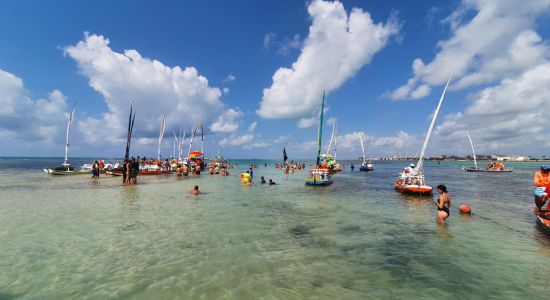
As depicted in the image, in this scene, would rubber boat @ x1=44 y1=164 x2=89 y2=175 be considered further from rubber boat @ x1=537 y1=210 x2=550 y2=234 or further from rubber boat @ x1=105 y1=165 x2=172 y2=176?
rubber boat @ x1=537 y1=210 x2=550 y2=234

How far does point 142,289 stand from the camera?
6.90m

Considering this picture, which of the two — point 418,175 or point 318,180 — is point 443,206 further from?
point 318,180

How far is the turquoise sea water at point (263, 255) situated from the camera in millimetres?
7066

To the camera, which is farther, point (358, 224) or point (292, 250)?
point (358, 224)

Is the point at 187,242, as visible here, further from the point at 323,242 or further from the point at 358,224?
the point at 358,224

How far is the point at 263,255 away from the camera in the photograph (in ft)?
31.7

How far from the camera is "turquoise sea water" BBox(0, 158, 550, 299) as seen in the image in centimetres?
707

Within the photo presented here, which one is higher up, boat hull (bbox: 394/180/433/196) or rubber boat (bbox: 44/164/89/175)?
rubber boat (bbox: 44/164/89/175)

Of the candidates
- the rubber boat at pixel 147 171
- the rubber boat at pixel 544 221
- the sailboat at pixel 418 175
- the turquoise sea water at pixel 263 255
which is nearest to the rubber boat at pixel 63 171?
the rubber boat at pixel 147 171

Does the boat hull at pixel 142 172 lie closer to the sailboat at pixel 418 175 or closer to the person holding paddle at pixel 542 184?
the sailboat at pixel 418 175

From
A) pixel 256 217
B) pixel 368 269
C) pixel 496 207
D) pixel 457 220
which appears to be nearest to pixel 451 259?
pixel 368 269

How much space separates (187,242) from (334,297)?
6.48 meters

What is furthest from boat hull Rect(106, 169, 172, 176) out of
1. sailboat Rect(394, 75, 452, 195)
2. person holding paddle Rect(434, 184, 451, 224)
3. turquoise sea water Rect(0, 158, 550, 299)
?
person holding paddle Rect(434, 184, 451, 224)

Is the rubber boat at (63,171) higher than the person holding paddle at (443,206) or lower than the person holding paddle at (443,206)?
higher
